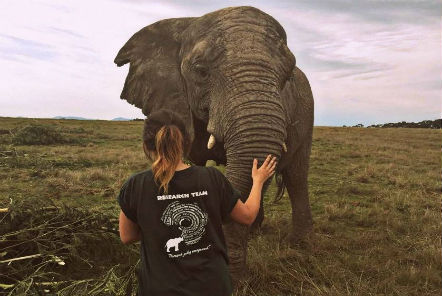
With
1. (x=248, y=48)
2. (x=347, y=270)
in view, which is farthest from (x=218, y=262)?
(x=347, y=270)

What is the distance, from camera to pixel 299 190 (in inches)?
265

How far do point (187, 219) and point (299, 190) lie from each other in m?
4.43

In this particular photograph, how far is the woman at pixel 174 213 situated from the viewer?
251cm

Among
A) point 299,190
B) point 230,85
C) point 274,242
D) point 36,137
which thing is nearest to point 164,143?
point 230,85

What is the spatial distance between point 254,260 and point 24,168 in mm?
9201

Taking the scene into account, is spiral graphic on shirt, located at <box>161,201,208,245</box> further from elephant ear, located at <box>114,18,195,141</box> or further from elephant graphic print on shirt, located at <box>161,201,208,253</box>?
elephant ear, located at <box>114,18,195,141</box>

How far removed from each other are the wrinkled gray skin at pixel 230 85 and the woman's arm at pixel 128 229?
4.53 ft

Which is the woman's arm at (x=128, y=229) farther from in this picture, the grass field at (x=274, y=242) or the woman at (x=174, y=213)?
the grass field at (x=274, y=242)

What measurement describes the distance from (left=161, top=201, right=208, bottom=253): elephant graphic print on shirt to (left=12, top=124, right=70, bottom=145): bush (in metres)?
18.9

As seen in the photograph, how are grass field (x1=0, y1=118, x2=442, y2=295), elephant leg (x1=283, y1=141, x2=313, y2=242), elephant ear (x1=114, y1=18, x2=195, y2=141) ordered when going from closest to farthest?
grass field (x1=0, y1=118, x2=442, y2=295), elephant ear (x1=114, y1=18, x2=195, y2=141), elephant leg (x1=283, y1=141, x2=313, y2=242)

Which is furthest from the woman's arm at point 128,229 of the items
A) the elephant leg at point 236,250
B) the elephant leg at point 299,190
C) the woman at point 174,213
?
the elephant leg at point 299,190

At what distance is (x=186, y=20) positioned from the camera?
5.71 metres

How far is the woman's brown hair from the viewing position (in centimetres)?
247

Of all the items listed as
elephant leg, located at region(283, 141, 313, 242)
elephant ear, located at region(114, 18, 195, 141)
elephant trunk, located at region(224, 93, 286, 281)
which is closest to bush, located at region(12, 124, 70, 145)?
elephant ear, located at region(114, 18, 195, 141)
